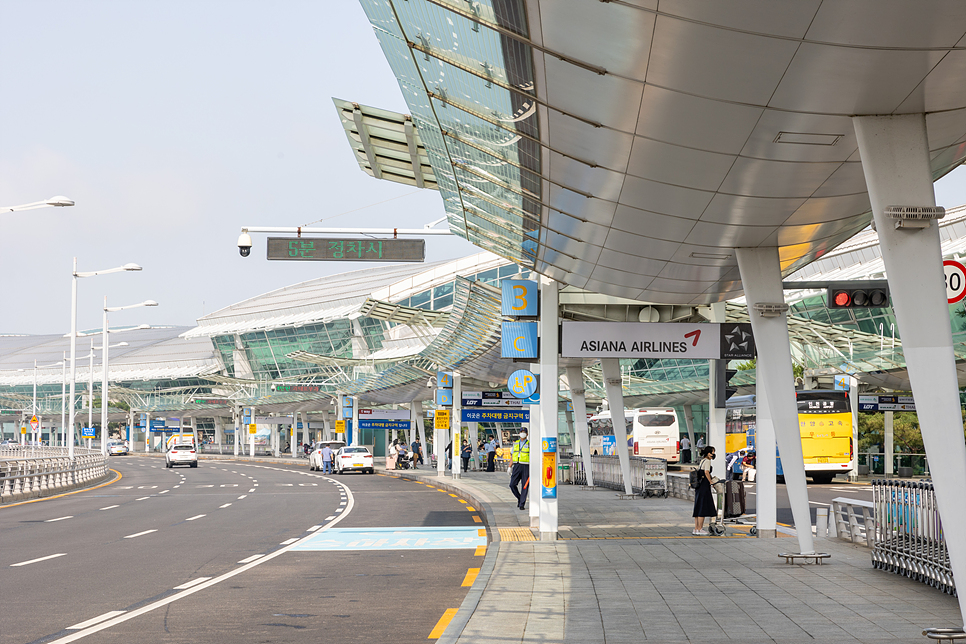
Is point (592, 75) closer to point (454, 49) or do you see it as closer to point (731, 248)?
point (454, 49)

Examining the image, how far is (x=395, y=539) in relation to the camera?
1830 cm

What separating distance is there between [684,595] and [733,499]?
970 centimetres

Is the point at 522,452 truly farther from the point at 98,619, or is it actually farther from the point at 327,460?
the point at 327,460

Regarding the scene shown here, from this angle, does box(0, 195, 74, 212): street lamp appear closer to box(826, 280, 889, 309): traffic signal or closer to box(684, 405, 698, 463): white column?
box(826, 280, 889, 309): traffic signal

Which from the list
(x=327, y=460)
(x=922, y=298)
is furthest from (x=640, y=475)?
(x=327, y=460)

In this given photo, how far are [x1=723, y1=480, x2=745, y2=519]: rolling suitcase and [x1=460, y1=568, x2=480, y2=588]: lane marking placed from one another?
752cm

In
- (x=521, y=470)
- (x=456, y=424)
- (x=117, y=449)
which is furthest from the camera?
(x=117, y=449)

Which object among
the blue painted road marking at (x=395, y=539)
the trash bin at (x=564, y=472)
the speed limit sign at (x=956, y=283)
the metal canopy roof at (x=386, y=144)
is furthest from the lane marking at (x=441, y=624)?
the trash bin at (x=564, y=472)

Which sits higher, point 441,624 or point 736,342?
point 736,342

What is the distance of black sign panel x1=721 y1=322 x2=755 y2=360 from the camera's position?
17.4 meters

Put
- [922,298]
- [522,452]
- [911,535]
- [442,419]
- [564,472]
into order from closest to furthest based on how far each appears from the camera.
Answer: [922,298], [911,535], [522,452], [564,472], [442,419]

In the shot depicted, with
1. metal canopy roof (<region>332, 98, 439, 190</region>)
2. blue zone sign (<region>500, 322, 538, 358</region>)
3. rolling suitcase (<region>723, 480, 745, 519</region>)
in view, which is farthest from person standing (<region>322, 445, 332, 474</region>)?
blue zone sign (<region>500, 322, 538, 358</region>)

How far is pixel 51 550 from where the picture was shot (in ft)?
53.8

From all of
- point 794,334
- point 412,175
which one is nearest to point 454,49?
point 412,175
